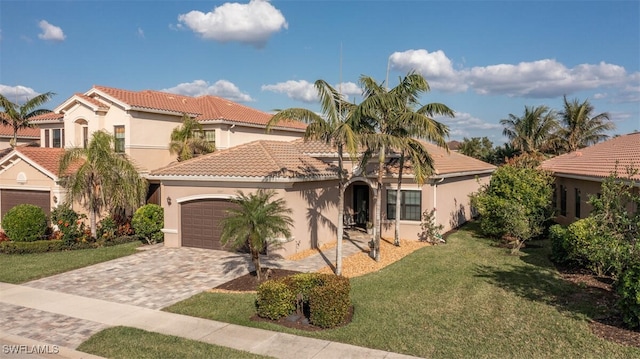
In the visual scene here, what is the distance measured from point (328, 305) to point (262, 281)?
390 centimetres

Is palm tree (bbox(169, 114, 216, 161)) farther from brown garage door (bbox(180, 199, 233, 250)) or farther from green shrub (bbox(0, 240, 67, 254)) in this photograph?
green shrub (bbox(0, 240, 67, 254))

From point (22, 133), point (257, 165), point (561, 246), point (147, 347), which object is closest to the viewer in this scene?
point (147, 347)

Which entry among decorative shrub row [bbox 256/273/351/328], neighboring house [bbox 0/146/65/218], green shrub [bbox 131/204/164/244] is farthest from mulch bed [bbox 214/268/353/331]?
neighboring house [bbox 0/146/65/218]

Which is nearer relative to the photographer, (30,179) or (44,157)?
(30,179)

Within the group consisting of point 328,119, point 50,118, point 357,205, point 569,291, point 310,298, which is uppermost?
point 50,118

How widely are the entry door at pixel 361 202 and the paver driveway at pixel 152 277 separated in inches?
322

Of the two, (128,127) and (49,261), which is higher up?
(128,127)

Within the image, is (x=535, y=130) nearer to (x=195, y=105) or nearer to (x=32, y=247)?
(x=195, y=105)

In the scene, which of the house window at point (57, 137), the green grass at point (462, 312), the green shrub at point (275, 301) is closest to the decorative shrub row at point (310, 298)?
the green shrub at point (275, 301)

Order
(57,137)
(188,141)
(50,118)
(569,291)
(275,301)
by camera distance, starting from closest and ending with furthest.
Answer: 1. (275,301)
2. (569,291)
3. (188,141)
4. (50,118)
5. (57,137)

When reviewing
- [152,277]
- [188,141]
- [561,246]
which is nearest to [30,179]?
[188,141]

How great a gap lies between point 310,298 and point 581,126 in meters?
37.0

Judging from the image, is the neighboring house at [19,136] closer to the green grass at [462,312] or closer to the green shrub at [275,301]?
the green grass at [462,312]

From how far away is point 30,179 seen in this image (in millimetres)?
20562
